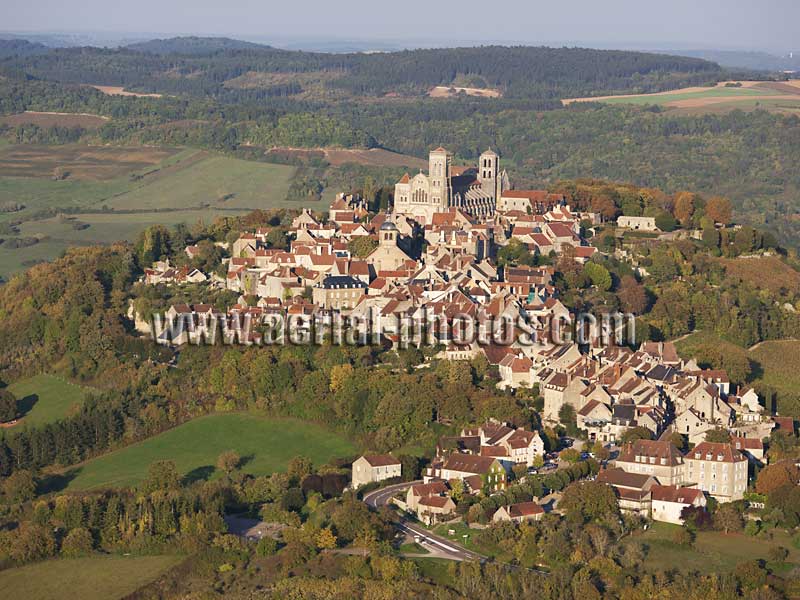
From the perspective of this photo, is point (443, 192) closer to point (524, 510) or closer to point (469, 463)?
point (469, 463)

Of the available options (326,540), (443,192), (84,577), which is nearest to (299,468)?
(326,540)

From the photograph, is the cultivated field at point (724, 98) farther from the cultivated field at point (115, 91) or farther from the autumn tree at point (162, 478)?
the autumn tree at point (162, 478)

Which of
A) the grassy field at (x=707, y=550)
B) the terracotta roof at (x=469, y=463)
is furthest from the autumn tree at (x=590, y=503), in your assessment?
the terracotta roof at (x=469, y=463)

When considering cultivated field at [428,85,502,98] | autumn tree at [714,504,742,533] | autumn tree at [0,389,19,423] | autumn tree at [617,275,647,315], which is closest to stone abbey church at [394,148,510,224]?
autumn tree at [617,275,647,315]

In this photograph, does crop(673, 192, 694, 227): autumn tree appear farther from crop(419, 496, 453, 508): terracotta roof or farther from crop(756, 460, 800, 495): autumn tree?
crop(419, 496, 453, 508): terracotta roof

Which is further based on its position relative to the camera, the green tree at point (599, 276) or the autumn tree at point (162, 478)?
the green tree at point (599, 276)
